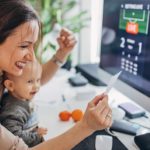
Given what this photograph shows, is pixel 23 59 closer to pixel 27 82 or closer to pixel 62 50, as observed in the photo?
pixel 27 82

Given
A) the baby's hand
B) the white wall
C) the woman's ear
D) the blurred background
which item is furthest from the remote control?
the white wall

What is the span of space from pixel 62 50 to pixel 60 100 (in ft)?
0.66

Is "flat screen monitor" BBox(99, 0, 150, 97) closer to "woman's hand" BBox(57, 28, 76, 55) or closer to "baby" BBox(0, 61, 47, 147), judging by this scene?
"woman's hand" BBox(57, 28, 76, 55)

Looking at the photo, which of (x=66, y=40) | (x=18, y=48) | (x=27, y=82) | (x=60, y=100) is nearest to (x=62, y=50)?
(x=66, y=40)

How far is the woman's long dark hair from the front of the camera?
2.39ft

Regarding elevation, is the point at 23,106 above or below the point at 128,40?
below

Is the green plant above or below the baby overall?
above

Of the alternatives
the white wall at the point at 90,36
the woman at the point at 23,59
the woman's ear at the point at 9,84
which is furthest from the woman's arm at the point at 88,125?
the white wall at the point at 90,36

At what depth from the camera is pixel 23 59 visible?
0.80 metres

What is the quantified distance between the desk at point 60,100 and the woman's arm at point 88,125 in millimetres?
169

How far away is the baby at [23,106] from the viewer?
0.84m

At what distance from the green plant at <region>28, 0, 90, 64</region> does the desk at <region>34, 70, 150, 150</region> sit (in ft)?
0.87

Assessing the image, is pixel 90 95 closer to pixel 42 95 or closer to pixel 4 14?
pixel 42 95

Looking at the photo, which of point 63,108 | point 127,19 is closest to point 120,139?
point 63,108
